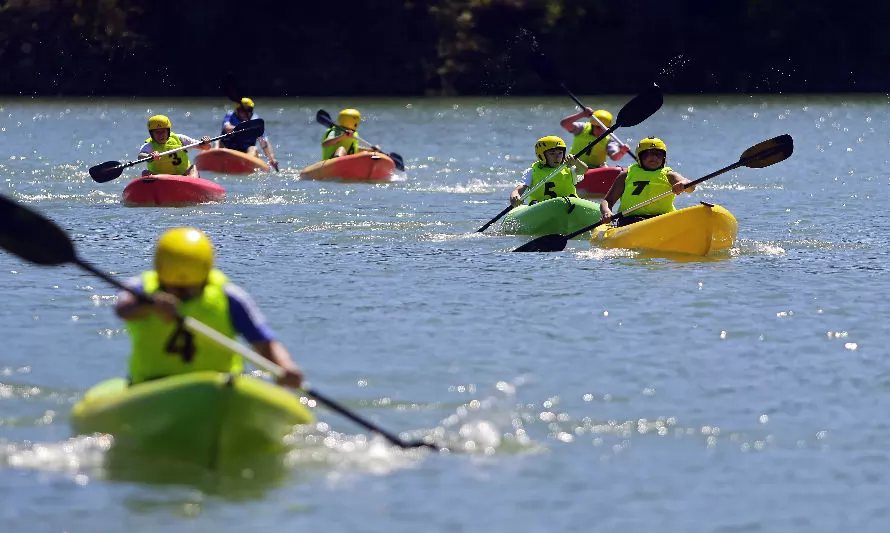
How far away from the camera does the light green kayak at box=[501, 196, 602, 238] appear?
18.9 metres

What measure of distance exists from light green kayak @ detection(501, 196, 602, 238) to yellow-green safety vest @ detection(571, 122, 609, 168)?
530 cm

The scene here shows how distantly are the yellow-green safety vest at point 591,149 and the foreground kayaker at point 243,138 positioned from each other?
18.9 feet

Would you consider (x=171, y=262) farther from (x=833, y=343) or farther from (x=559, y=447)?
(x=833, y=343)

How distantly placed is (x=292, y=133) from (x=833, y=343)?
31846 millimetres

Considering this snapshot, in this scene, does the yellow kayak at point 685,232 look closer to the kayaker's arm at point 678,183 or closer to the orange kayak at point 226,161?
the kayaker's arm at point 678,183

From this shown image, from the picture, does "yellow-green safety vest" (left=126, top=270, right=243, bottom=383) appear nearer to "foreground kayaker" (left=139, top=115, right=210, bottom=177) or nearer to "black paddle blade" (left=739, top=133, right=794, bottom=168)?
"black paddle blade" (left=739, top=133, right=794, bottom=168)

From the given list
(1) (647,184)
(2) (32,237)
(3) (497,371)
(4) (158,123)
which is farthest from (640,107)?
(2) (32,237)

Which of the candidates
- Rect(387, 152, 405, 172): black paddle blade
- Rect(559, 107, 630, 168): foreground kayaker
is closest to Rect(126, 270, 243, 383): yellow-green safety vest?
Rect(559, 107, 630, 168): foreground kayaker

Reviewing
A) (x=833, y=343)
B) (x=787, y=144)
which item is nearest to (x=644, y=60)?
(x=787, y=144)

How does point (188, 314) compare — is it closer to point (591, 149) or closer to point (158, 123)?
point (158, 123)

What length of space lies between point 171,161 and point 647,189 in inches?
330

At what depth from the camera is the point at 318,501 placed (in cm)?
867

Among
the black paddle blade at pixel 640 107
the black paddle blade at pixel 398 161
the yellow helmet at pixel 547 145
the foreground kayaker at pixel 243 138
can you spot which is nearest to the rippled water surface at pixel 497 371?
the yellow helmet at pixel 547 145

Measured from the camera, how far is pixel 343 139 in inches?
1136
